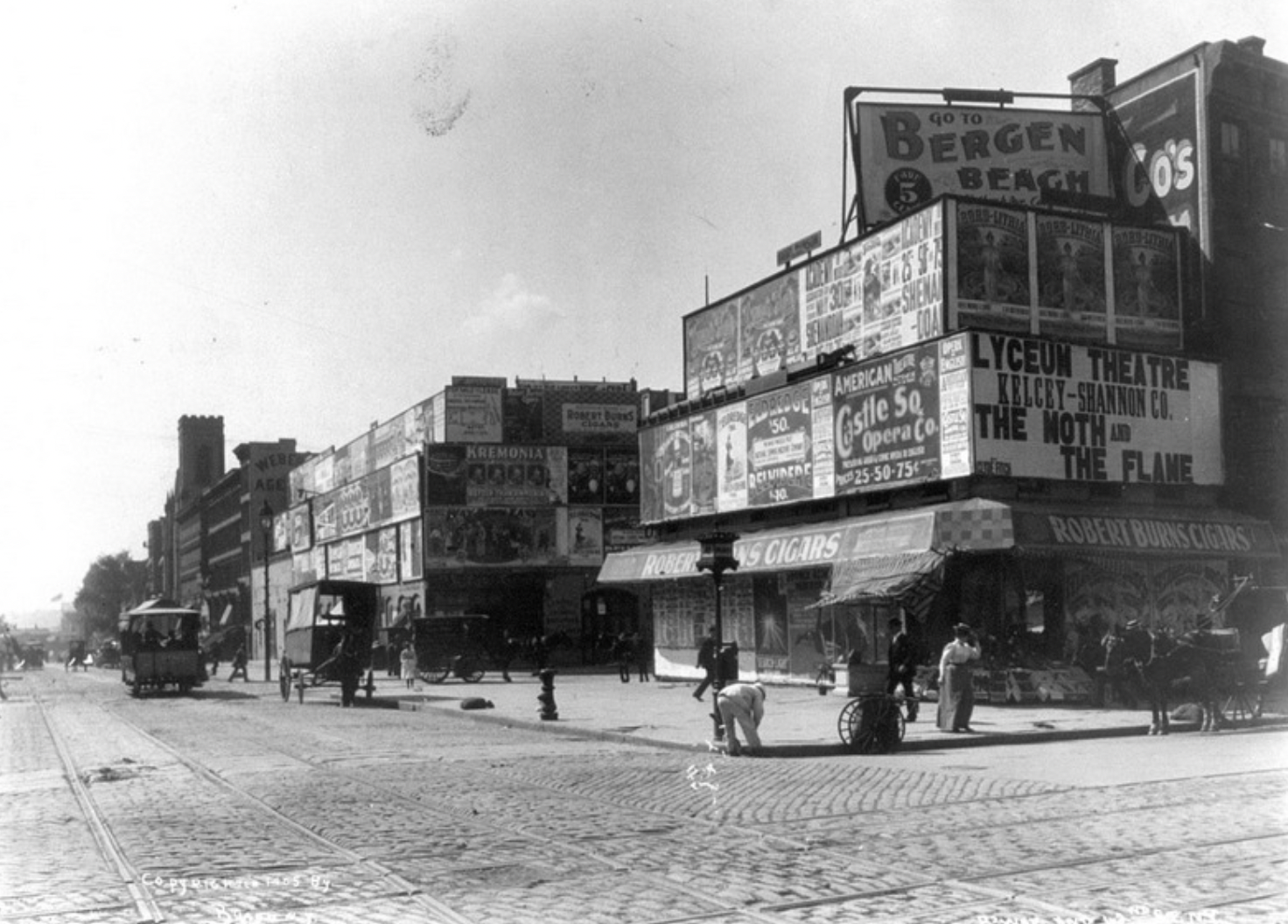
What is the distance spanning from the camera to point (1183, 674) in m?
20.4

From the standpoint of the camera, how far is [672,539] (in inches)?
1591

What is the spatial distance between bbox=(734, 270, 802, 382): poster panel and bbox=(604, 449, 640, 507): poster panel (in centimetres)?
2169

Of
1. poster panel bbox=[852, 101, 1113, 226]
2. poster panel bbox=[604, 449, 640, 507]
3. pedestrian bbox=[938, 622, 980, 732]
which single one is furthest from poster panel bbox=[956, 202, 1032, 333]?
poster panel bbox=[604, 449, 640, 507]

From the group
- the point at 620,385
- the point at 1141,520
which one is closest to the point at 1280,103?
the point at 1141,520

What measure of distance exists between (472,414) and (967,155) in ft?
99.1

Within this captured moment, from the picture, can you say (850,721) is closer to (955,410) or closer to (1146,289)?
(955,410)

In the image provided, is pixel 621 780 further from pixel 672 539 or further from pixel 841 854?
pixel 672 539

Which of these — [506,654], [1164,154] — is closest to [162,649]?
[506,654]

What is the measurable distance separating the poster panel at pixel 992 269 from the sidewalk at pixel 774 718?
8251mm

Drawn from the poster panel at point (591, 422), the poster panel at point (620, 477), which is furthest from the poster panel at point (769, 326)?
the poster panel at point (591, 422)

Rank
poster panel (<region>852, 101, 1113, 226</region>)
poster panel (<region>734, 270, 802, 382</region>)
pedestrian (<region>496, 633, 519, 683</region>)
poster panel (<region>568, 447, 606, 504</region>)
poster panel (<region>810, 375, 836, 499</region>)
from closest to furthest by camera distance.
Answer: poster panel (<region>810, 375, 836, 499</region>) → poster panel (<region>852, 101, 1113, 226</region>) → poster panel (<region>734, 270, 802, 382</region>) → pedestrian (<region>496, 633, 519, 683</region>) → poster panel (<region>568, 447, 606, 504</region>)

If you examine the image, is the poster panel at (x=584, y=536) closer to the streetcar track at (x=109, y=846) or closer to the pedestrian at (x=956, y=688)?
the pedestrian at (x=956, y=688)

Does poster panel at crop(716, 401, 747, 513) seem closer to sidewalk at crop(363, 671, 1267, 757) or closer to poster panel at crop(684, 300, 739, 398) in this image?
poster panel at crop(684, 300, 739, 398)

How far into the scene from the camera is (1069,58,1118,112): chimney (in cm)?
3553
